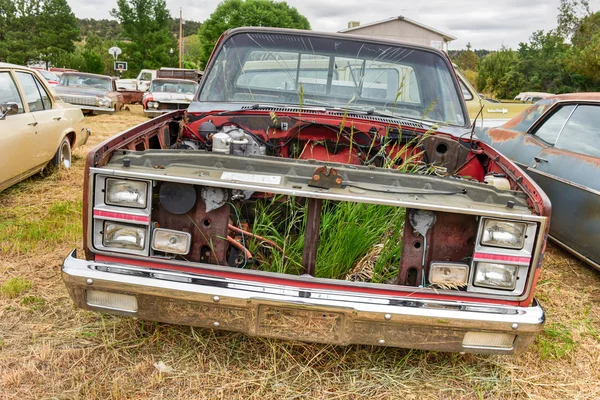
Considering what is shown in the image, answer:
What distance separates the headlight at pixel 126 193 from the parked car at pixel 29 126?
9.52 feet

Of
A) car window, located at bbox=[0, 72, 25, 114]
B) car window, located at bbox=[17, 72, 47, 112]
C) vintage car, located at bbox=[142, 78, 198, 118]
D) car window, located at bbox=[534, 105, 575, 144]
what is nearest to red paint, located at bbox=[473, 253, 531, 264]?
car window, located at bbox=[534, 105, 575, 144]

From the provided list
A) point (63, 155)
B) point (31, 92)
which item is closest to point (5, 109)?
point (31, 92)

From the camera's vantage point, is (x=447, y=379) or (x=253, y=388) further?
(x=447, y=379)

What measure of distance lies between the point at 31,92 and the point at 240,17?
180 feet

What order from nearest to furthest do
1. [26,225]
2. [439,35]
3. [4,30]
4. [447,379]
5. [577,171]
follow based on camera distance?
[447,379] < [577,171] < [26,225] < [439,35] < [4,30]

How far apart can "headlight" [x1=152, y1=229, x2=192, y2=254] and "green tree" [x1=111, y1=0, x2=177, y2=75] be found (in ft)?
149

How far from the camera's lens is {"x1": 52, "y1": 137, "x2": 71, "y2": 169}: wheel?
228 inches

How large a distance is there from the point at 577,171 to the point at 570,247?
60 centimetres

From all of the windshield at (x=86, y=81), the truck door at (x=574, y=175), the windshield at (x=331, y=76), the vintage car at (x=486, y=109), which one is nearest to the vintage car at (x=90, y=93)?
the windshield at (x=86, y=81)

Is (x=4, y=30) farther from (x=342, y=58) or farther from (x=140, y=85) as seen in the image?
(x=342, y=58)

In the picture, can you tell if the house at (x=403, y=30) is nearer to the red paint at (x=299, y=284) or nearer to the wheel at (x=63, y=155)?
the wheel at (x=63, y=155)

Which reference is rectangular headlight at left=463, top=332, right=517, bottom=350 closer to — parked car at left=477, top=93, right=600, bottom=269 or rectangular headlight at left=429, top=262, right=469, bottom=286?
rectangular headlight at left=429, top=262, right=469, bottom=286

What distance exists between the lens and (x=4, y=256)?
11.6 feet

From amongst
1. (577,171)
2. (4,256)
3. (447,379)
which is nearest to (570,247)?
(577,171)
